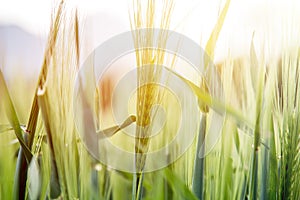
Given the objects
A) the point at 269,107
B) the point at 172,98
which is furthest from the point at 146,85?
the point at 269,107

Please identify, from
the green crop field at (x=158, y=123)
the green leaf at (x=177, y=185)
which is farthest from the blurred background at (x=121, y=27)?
the green leaf at (x=177, y=185)

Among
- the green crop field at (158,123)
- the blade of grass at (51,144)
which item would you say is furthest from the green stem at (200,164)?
the blade of grass at (51,144)

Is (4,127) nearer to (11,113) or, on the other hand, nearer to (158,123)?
(11,113)

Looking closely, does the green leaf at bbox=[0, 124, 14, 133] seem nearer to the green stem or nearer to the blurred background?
the blurred background

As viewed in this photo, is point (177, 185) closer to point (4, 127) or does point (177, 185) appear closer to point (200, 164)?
point (200, 164)

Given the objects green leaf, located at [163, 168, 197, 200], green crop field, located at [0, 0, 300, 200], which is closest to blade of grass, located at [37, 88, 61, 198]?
green crop field, located at [0, 0, 300, 200]

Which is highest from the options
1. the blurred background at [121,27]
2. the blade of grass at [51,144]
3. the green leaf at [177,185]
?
the blurred background at [121,27]

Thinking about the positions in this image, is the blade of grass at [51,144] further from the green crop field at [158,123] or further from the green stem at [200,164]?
the green stem at [200,164]

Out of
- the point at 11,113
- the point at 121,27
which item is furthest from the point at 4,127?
the point at 121,27

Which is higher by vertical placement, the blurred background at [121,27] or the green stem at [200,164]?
the blurred background at [121,27]

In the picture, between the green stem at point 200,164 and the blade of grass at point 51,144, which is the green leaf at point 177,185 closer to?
the green stem at point 200,164

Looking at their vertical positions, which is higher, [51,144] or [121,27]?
[121,27]

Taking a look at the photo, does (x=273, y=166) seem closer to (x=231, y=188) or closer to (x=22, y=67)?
(x=231, y=188)

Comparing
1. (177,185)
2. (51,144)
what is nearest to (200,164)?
(177,185)
